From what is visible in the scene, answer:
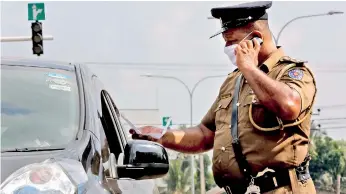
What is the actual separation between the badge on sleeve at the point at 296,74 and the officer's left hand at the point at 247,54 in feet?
0.63

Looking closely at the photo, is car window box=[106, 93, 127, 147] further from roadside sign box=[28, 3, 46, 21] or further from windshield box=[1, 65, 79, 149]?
roadside sign box=[28, 3, 46, 21]

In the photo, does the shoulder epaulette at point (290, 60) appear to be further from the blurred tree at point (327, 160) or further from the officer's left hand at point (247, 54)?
the blurred tree at point (327, 160)

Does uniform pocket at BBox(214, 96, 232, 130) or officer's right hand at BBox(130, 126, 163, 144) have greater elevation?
uniform pocket at BBox(214, 96, 232, 130)

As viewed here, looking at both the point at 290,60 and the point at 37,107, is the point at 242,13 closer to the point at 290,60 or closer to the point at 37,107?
the point at 290,60

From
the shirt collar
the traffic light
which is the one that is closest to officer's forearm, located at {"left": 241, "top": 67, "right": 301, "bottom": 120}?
the shirt collar

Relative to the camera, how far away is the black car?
267cm

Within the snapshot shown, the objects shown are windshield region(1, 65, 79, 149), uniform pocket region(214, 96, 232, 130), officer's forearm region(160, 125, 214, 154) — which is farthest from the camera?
officer's forearm region(160, 125, 214, 154)

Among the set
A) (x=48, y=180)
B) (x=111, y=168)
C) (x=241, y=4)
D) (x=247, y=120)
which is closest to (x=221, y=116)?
(x=247, y=120)

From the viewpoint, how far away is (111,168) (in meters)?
3.56

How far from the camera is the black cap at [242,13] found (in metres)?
4.08

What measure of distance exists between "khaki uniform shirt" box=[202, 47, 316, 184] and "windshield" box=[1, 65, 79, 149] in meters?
0.93

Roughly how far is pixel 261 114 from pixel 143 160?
796 mm

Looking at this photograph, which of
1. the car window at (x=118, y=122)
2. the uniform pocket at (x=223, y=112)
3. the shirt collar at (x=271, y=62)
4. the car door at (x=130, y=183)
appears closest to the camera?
the car door at (x=130, y=183)

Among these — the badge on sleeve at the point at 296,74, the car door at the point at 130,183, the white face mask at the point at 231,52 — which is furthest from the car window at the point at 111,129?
the badge on sleeve at the point at 296,74
